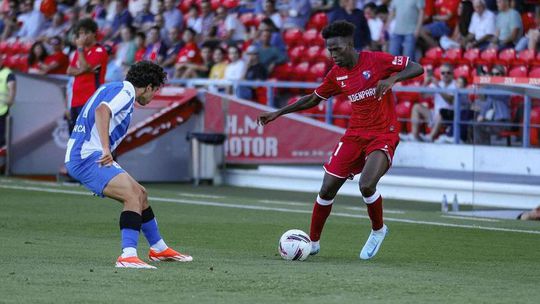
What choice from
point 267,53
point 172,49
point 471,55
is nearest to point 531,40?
point 471,55

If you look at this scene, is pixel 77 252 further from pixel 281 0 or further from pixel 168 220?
pixel 281 0

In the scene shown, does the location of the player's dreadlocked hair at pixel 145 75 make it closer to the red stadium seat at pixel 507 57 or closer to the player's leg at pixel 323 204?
the player's leg at pixel 323 204

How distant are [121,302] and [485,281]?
9.91 ft

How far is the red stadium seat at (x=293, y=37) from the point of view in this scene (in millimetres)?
26453

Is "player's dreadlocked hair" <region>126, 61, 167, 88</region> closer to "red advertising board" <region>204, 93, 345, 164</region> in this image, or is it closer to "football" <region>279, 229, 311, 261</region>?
"football" <region>279, 229, 311, 261</region>

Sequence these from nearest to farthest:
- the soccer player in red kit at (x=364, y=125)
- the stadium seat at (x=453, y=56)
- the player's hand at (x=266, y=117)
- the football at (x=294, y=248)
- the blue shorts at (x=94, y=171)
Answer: the blue shorts at (x=94, y=171) → the football at (x=294, y=248) → the soccer player in red kit at (x=364, y=125) → the player's hand at (x=266, y=117) → the stadium seat at (x=453, y=56)

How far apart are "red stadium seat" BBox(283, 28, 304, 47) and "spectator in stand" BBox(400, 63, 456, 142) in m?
4.97

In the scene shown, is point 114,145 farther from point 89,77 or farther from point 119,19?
point 119,19

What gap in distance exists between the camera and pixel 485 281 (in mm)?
10000

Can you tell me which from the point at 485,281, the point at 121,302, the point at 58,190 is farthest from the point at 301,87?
the point at 121,302

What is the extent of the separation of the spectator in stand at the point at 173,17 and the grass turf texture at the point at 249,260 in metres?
10.6

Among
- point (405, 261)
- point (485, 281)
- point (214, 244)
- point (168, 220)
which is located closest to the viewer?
point (485, 281)

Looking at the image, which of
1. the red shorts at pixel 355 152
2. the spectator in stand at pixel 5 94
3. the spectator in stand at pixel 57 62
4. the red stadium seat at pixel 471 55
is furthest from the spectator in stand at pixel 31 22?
the red shorts at pixel 355 152

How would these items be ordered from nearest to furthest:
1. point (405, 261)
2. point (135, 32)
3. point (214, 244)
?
point (405, 261) → point (214, 244) → point (135, 32)
